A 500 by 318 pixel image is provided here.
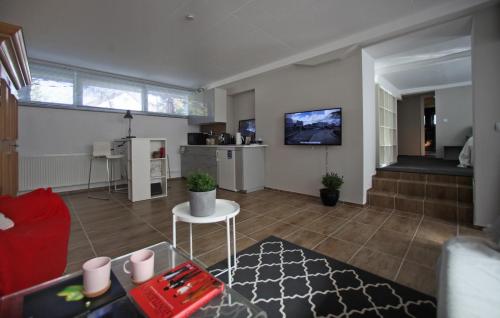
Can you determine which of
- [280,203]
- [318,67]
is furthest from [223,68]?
[280,203]

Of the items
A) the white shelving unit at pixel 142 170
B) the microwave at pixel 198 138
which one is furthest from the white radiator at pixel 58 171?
the microwave at pixel 198 138

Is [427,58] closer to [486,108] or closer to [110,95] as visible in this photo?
[486,108]

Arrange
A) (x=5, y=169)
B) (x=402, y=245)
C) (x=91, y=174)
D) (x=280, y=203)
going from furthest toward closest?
(x=91, y=174)
(x=280, y=203)
(x=402, y=245)
(x=5, y=169)

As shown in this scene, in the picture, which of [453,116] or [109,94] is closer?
[109,94]

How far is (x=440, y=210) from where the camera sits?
2855 millimetres

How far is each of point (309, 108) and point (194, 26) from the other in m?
2.29

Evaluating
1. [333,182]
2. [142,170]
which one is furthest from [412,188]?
[142,170]

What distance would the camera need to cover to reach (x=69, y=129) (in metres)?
4.38

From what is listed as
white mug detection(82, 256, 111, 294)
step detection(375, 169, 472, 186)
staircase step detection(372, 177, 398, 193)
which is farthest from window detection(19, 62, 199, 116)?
white mug detection(82, 256, 111, 294)

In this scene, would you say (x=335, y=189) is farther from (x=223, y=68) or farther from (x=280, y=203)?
(x=223, y=68)

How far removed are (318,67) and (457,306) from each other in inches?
145

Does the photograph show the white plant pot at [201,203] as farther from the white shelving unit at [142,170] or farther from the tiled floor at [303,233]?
the white shelving unit at [142,170]

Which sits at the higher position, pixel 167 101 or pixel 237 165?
pixel 167 101

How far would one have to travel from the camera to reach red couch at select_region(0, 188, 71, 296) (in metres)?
0.87
